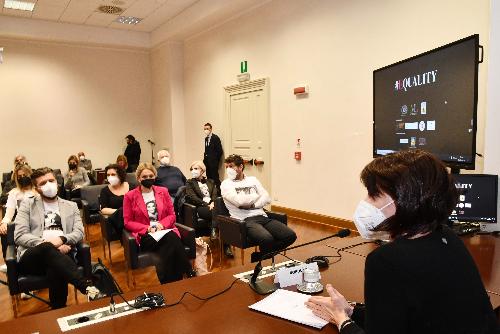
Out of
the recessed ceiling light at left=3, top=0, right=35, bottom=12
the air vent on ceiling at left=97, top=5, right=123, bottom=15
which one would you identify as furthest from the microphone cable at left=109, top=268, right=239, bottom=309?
the recessed ceiling light at left=3, top=0, right=35, bottom=12

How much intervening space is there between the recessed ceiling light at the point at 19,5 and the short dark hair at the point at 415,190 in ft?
28.0

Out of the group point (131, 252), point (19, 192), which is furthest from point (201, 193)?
point (19, 192)

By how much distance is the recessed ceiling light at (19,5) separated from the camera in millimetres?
7667

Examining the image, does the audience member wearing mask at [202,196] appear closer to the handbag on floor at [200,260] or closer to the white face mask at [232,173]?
the white face mask at [232,173]

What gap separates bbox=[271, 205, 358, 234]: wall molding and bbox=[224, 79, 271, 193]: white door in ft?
2.18

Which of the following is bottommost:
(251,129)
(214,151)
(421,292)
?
(421,292)

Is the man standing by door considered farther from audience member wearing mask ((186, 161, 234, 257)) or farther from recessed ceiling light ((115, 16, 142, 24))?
audience member wearing mask ((186, 161, 234, 257))

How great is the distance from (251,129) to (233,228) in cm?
399

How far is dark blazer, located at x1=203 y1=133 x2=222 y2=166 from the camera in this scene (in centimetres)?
834

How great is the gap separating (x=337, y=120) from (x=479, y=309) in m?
4.66

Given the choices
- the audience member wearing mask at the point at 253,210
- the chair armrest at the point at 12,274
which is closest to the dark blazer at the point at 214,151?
the audience member wearing mask at the point at 253,210

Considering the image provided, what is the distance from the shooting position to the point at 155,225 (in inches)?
143

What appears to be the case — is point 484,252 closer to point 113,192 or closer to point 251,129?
point 113,192

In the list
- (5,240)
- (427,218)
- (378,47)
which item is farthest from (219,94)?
(427,218)
